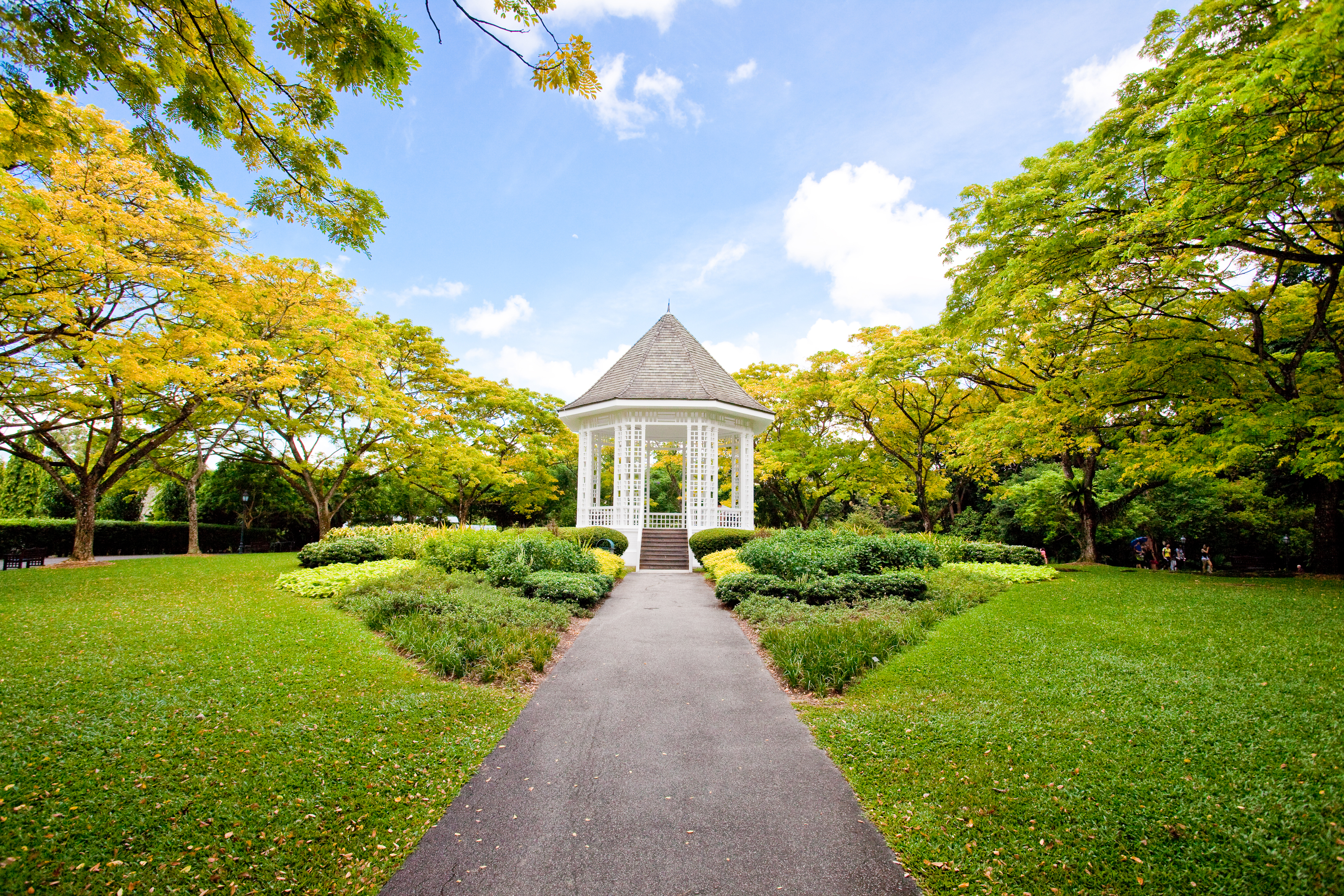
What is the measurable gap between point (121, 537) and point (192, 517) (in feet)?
9.52

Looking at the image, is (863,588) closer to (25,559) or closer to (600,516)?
(600,516)

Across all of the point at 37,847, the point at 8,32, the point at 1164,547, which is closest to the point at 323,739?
the point at 37,847

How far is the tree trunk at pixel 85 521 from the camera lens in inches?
499

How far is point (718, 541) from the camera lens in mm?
14906

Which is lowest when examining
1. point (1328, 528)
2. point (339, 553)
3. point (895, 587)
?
point (895, 587)

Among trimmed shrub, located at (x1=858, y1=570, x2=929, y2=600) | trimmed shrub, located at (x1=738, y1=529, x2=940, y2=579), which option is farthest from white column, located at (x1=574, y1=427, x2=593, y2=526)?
trimmed shrub, located at (x1=858, y1=570, x2=929, y2=600)

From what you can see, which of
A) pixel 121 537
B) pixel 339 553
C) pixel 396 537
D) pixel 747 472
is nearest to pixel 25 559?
pixel 121 537

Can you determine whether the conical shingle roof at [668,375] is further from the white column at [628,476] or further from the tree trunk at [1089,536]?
the tree trunk at [1089,536]

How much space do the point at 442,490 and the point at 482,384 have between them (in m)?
5.00

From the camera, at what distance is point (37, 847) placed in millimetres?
2477

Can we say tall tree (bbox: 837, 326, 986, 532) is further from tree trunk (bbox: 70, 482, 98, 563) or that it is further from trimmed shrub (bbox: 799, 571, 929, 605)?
tree trunk (bbox: 70, 482, 98, 563)

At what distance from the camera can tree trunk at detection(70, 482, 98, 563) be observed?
1267 cm

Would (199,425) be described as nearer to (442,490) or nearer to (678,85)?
(442,490)

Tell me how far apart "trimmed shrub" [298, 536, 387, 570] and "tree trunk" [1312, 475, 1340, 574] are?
1843 cm
